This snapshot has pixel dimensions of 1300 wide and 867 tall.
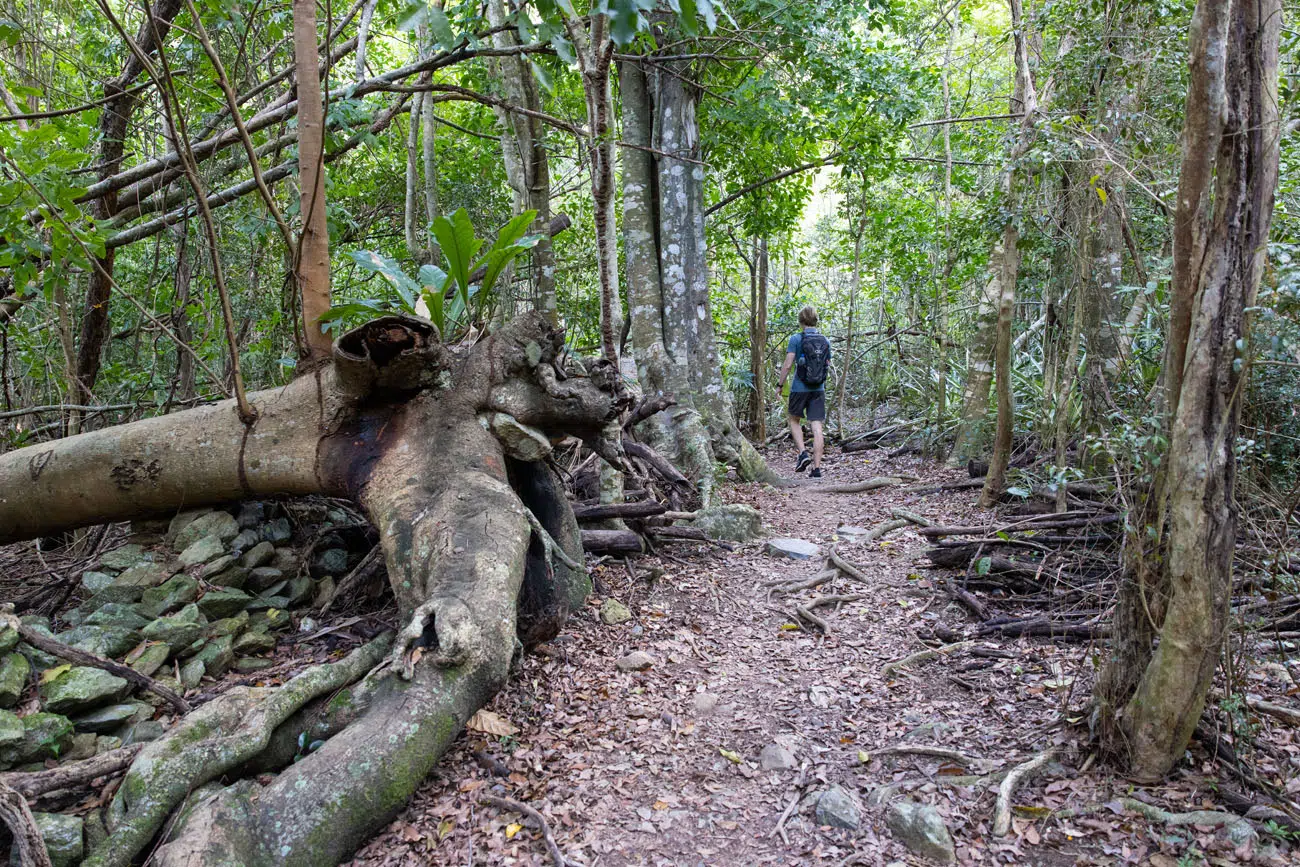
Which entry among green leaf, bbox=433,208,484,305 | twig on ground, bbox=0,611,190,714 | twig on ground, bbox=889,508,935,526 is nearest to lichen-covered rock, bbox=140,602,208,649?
twig on ground, bbox=0,611,190,714

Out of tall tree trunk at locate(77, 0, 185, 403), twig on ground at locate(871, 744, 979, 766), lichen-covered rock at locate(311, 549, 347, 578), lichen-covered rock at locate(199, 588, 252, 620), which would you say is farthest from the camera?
tall tree trunk at locate(77, 0, 185, 403)

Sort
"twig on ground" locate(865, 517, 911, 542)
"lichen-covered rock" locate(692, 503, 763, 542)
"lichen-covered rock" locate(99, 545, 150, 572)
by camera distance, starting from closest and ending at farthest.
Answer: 1. "lichen-covered rock" locate(99, 545, 150, 572)
2. "lichen-covered rock" locate(692, 503, 763, 542)
3. "twig on ground" locate(865, 517, 911, 542)

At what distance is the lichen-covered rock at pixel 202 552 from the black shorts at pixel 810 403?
21.6 ft

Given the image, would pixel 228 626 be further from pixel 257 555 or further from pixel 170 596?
pixel 257 555

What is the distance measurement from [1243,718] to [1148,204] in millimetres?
4127

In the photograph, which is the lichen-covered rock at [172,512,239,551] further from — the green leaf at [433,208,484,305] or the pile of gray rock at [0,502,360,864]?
the green leaf at [433,208,484,305]

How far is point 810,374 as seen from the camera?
8617 millimetres

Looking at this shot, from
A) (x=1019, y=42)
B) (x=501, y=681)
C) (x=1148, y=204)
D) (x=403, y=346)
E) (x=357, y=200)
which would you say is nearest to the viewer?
(x=501, y=681)

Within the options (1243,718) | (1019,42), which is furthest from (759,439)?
(1243,718)

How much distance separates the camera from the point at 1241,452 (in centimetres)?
245

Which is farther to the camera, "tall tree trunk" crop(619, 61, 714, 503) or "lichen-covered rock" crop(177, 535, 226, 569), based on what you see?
"tall tree trunk" crop(619, 61, 714, 503)

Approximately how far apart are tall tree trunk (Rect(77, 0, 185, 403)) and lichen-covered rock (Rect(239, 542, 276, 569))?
76.9 inches

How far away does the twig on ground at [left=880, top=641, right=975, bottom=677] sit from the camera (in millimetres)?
3558

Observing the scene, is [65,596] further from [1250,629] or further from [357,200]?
[357,200]
